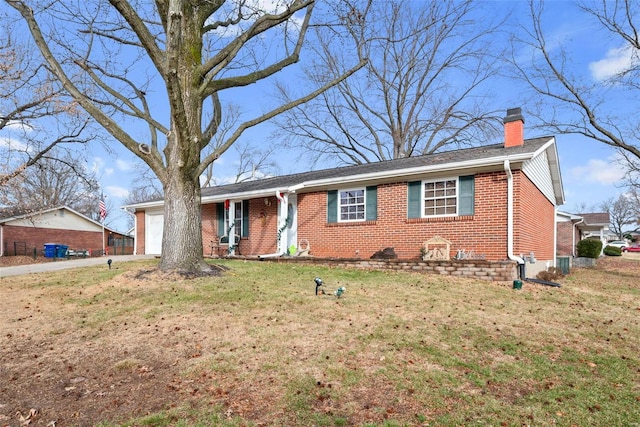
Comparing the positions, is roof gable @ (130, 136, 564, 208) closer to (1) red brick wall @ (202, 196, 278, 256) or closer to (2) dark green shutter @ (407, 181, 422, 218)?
(2) dark green shutter @ (407, 181, 422, 218)

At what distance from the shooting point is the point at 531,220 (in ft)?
38.0

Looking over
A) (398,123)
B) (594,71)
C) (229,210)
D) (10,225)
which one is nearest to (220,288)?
(229,210)

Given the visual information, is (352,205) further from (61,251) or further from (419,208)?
(61,251)

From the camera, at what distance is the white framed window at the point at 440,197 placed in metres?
10.8

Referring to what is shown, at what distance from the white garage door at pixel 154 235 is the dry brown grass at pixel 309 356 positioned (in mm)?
12265

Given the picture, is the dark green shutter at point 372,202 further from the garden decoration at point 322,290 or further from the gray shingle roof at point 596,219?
the gray shingle roof at point 596,219

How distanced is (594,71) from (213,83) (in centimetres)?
1693

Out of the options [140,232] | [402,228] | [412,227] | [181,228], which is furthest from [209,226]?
[412,227]

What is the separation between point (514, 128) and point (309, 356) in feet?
34.0

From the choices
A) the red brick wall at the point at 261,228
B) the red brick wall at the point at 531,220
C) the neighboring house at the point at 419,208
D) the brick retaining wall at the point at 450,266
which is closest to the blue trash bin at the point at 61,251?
the neighboring house at the point at 419,208

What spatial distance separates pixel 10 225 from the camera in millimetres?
25062

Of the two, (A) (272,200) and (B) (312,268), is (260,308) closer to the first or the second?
(B) (312,268)

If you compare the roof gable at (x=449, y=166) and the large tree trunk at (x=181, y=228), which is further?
the roof gable at (x=449, y=166)

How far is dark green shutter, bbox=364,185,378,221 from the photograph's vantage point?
12188 mm
